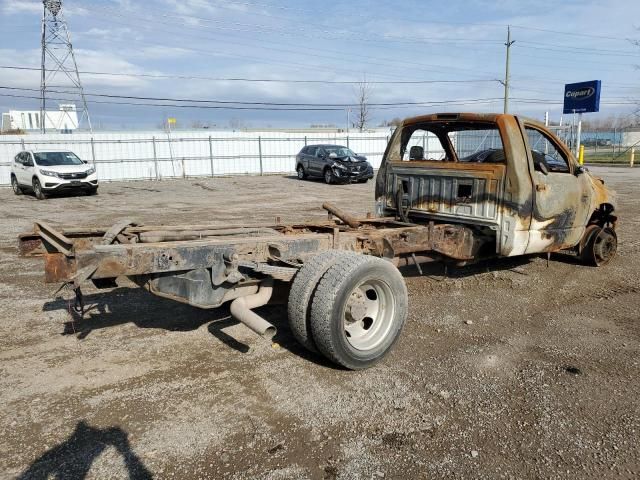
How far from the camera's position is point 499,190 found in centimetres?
533

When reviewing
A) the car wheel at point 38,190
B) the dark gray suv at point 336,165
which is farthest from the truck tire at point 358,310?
the dark gray suv at point 336,165

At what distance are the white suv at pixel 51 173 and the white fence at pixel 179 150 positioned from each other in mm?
5593

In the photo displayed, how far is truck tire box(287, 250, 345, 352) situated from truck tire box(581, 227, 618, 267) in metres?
4.62

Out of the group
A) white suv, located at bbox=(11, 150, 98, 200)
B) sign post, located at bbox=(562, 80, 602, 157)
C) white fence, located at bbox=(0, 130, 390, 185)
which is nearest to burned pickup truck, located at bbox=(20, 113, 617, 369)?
white suv, located at bbox=(11, 150, 98, 200)

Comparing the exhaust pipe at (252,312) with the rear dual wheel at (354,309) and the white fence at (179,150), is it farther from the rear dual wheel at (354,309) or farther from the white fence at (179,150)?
the white fence at (179,150)

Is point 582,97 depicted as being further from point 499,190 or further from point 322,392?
point 322,392

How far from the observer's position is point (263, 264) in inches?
157

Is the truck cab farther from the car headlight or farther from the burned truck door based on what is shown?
the car headlight

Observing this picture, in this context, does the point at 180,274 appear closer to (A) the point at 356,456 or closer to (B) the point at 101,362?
(B) the point at 101,362

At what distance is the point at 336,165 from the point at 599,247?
15.5 metres

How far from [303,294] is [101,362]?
177cm

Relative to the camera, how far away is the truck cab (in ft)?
17.5

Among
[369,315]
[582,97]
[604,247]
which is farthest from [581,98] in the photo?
[369,315]

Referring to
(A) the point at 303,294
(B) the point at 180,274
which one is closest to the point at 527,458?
(A) the point at 303,294
